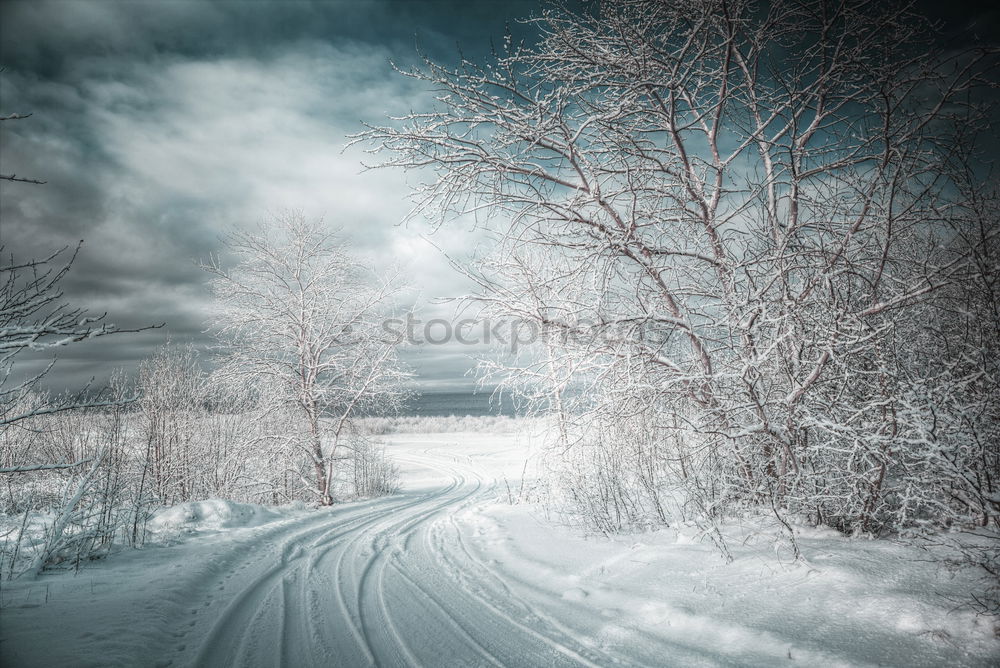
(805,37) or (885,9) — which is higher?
(805,37)

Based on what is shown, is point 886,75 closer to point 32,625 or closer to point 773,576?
point 773,576

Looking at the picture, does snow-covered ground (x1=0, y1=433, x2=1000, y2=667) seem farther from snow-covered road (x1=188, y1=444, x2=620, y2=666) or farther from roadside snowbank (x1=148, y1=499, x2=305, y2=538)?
roadside snowbank (x1=148, y1=499, x2=305, y2=538)

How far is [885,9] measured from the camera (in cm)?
356

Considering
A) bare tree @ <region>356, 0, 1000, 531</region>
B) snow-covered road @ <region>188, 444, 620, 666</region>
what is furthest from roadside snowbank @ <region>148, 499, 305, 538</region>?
bare tree @ <region>356, 0, 1000, 531</region>

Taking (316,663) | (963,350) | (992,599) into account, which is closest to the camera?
(992,599)

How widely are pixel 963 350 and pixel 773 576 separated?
2.78m

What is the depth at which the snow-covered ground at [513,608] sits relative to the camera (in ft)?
9.04

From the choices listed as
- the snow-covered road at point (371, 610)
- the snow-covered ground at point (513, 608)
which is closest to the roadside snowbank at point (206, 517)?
the snow-covered road at point (371, 610)

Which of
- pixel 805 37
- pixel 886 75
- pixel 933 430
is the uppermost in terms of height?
pixel 805 37

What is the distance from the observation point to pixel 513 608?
3.88 meters

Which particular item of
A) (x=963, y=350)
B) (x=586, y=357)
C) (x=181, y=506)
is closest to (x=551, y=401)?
(x=586, y=357)

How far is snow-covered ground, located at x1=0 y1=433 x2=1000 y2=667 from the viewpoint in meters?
2.75

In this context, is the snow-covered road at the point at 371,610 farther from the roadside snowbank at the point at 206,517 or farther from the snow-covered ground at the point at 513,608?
the roadside snowbank at the point at 206,517

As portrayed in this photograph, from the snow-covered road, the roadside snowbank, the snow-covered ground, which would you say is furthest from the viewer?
the roadside snowbank
